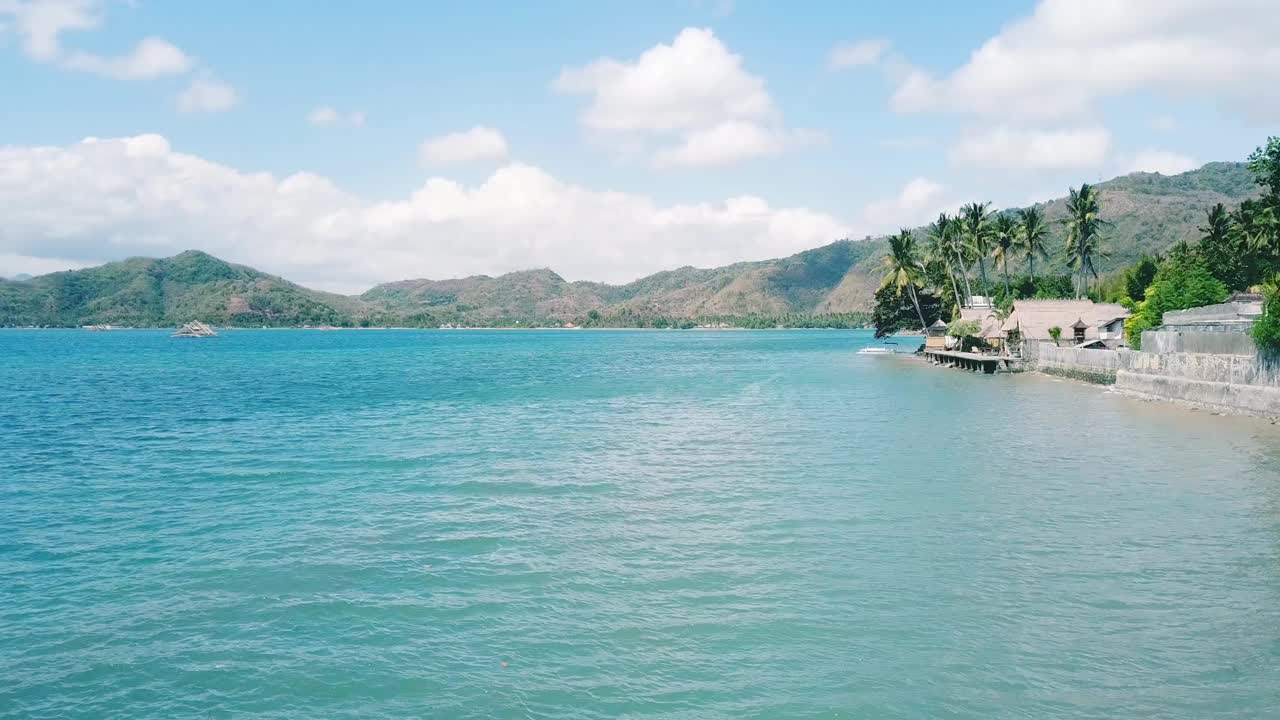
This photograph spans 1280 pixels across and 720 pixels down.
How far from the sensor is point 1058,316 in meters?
64.8

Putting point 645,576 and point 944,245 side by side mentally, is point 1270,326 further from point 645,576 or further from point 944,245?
point 944,245

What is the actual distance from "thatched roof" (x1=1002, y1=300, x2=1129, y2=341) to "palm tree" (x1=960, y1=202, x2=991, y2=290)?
14933 mm

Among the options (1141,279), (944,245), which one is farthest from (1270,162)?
(944,245)

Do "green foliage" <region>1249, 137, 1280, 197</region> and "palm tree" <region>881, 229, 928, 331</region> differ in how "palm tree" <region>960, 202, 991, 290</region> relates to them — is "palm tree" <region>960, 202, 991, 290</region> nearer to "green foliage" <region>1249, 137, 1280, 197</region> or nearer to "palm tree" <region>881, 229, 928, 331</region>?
"palm tree" <region>881, 229, 928, 331</region>

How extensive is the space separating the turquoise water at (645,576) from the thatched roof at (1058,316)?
38.2 metres

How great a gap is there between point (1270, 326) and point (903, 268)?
2412 inches

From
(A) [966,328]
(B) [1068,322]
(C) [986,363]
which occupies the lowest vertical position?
(C) [986,363]

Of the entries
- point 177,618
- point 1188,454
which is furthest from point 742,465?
point 177,618

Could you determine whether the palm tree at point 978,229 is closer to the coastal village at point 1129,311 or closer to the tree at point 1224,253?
the coastal village at point 1129,311

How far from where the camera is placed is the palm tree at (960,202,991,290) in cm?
8100

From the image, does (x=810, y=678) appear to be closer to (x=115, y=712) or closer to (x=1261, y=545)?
(x=115, y=712)

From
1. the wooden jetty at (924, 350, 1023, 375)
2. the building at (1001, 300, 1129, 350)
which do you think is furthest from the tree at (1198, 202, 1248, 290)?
the wooden jetty at (924, 350, 1023, 375)

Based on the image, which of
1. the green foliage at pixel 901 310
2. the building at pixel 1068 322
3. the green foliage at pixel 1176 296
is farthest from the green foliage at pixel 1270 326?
the green foliage at pixel 901 310

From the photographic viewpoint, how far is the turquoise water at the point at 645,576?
891 centimetres
